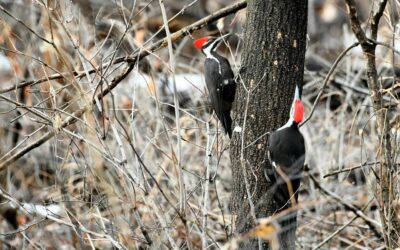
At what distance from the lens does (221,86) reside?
5805 mm

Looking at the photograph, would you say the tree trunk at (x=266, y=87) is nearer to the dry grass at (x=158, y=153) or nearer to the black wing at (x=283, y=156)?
the black wing at (x=283, y=156)

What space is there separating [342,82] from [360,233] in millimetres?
2124

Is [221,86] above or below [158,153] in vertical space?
above

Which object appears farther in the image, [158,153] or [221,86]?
[158,153]

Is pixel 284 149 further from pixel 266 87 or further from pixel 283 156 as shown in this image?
pixel 266 87

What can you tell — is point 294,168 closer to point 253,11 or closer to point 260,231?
point 253,11

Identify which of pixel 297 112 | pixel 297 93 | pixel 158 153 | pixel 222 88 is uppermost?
pixel 222 88

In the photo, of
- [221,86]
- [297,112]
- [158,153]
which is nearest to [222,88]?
[221,86]

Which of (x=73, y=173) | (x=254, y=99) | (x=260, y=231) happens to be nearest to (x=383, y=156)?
(x=254, y=99)

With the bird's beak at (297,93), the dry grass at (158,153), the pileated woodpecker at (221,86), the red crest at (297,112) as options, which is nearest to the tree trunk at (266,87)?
the bird's beak at (297,93)

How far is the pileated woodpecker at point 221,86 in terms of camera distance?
5.67 m

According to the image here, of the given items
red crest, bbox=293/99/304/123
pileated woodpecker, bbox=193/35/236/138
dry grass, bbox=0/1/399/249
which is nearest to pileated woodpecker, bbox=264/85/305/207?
red crest, bbox=293/99/304/123

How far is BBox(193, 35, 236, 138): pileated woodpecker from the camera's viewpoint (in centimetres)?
567

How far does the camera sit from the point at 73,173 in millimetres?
8438
